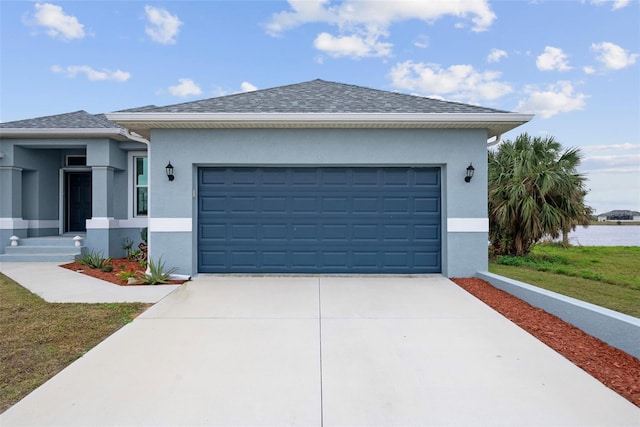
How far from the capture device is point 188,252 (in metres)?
7.27

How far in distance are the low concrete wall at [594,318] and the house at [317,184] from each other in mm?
2063

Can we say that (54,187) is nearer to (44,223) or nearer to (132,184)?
(44,223)

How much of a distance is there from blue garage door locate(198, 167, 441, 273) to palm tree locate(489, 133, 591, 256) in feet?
14.1

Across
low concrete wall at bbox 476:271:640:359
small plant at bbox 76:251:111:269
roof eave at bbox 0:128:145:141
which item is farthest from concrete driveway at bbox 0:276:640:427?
roof eave at bbox 0:128:145:141

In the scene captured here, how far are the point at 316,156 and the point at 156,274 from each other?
4004mm

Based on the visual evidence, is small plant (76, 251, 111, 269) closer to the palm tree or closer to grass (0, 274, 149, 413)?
grass (0, 274, 149, 413)

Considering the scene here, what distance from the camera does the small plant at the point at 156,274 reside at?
6.85m

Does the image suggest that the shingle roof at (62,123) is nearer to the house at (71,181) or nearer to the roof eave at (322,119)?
the house at (71,181)

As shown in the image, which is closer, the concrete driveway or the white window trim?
the concrete driveway

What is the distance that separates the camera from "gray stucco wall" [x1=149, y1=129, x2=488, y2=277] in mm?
7211

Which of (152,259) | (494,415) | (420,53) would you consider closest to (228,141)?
(152,259)

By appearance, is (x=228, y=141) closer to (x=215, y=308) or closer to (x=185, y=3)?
(x=215, y=308)

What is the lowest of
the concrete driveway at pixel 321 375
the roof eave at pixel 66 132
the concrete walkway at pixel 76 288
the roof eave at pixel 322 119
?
the concrete driveway at pixel 321 375

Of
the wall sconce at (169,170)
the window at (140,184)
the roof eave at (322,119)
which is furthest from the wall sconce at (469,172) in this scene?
the window at (140,184)
